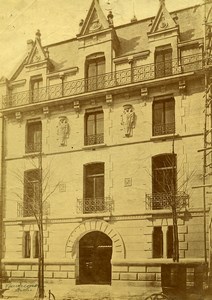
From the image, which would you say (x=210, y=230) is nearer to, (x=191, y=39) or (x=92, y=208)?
(x=92, y=208)

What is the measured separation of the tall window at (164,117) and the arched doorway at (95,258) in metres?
4.51

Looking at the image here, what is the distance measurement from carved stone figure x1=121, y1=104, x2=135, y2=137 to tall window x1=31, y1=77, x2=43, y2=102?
3833 mm

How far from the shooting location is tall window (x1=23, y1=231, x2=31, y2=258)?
18.0 meters

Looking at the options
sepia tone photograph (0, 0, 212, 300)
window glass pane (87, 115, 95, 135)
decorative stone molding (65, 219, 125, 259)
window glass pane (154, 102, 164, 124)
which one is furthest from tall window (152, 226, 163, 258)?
window glass pane (87, 115, 95, 135)

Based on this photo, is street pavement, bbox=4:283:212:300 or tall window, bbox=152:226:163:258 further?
tall window, bbox=152:226:163:258

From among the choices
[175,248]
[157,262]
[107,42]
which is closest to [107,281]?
[157,262]

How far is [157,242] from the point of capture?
16.2 m

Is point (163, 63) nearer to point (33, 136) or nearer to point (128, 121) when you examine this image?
point (128, 121)

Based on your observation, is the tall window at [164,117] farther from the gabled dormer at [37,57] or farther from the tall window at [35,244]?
the tall window at [35,244]

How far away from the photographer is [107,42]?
59.0ft

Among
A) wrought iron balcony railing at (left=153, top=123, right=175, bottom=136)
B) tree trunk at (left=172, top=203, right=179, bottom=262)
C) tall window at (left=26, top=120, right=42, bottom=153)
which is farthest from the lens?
tall window at (left=26, top=120, right=42, bottom=153)

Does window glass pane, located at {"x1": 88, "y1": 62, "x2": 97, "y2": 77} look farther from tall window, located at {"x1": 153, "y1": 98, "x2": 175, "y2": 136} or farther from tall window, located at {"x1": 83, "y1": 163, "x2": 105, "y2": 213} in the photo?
tall window, located at {"x1": 83, "y1": 163, "x2": 105, "y2": 213}

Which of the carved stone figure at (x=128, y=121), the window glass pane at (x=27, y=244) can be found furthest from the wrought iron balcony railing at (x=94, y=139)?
the window glass pane at (x=27, y=244)
